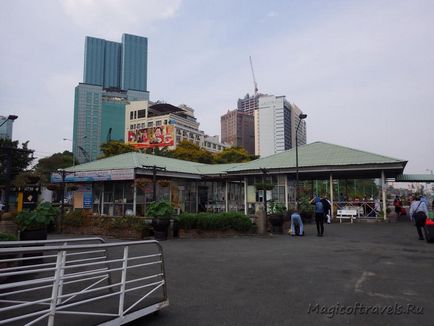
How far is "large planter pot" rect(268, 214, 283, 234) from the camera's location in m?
16.6

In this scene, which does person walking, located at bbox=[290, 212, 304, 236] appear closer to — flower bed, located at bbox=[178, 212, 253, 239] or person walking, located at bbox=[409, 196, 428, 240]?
flower bed, located at bbox=[178, 212, 253, 239]

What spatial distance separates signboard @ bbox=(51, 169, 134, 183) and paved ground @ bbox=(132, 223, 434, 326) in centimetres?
1224

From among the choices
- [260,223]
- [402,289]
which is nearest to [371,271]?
[402,289]

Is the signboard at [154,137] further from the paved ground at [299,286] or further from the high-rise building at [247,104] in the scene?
the high-rise building at [247,104]

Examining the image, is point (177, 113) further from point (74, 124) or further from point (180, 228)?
point (180, 228)

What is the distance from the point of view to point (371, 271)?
7859 millimetres

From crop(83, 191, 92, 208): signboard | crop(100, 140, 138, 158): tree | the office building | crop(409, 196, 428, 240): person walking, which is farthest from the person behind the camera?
the office building

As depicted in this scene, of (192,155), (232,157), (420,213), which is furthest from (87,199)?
(232,157)

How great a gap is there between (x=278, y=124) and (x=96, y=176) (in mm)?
38312

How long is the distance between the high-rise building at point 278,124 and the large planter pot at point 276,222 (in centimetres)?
3383

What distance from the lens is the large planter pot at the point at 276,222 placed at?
16.6m

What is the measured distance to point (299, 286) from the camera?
6.55 m

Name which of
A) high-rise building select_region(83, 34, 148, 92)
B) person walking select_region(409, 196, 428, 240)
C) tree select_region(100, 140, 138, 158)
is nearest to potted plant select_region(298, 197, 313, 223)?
person walking select_region(409, 196, 428, 240)

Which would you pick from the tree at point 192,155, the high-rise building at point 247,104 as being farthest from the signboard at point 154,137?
the high-rise building at point 247,104
